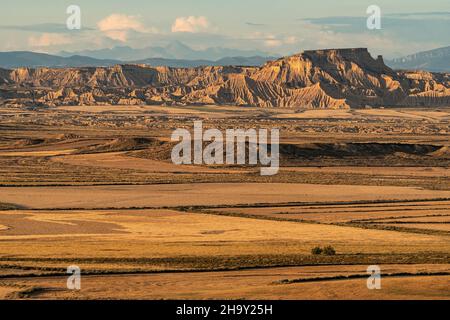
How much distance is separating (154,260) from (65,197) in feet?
83.1

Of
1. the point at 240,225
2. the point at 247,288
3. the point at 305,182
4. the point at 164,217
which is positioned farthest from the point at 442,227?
the point at 305,182

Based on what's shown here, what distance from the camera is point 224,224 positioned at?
153 feet

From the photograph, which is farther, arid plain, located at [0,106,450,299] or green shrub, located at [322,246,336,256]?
green shrub, located at [322,246,336,256]

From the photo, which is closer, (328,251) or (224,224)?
(328,251)

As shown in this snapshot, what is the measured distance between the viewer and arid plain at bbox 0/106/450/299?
3023cm

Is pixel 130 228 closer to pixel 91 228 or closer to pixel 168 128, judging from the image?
pixel 91 228

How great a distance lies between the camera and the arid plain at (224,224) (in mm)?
30234

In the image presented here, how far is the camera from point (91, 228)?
44.9 m

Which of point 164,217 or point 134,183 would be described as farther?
point 134,183

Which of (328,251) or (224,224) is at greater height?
(328,251)

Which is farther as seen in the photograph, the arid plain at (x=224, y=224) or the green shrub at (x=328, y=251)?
the green shrub at (x=328, y=251)
